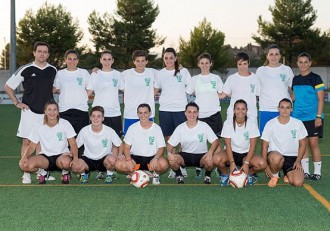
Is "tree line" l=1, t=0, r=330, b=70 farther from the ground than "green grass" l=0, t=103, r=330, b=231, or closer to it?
farther from the ground

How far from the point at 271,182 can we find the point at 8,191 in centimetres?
317

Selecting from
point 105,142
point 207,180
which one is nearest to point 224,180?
point 207,180

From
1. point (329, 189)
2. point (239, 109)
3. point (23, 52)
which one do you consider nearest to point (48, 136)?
point (239, 109)

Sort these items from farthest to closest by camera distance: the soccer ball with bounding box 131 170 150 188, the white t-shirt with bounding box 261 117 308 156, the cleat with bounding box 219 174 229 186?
the white t-shirt with bounding box 261 117 308 156 < the cleat with bounding box 219 174 229 186 < the soccer ball with bounding box 131 170 150 188

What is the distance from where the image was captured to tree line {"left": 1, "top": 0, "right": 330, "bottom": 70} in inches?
2014

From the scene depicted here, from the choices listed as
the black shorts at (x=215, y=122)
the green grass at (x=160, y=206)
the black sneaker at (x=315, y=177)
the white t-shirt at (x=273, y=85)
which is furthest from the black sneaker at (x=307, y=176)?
the black shorts at (x=215, y=122)

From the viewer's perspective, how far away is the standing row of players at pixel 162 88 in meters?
7.37

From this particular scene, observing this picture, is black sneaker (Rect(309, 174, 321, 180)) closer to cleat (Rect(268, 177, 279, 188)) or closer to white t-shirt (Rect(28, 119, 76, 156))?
cleat (Rect(268, 177, 279, 188))

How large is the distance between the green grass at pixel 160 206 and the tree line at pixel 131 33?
4496 cm

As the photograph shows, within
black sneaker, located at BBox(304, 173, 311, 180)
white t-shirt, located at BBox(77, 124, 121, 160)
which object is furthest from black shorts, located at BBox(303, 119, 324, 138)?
white t-shirt, located at BBox(77, 124, 121, 160)

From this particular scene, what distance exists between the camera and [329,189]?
255 inches

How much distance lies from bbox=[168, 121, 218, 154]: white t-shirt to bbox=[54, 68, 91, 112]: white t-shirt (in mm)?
1415

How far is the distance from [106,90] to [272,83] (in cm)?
230

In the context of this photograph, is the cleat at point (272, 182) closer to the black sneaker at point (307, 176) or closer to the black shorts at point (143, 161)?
the black sneaker at point (307, 176)
